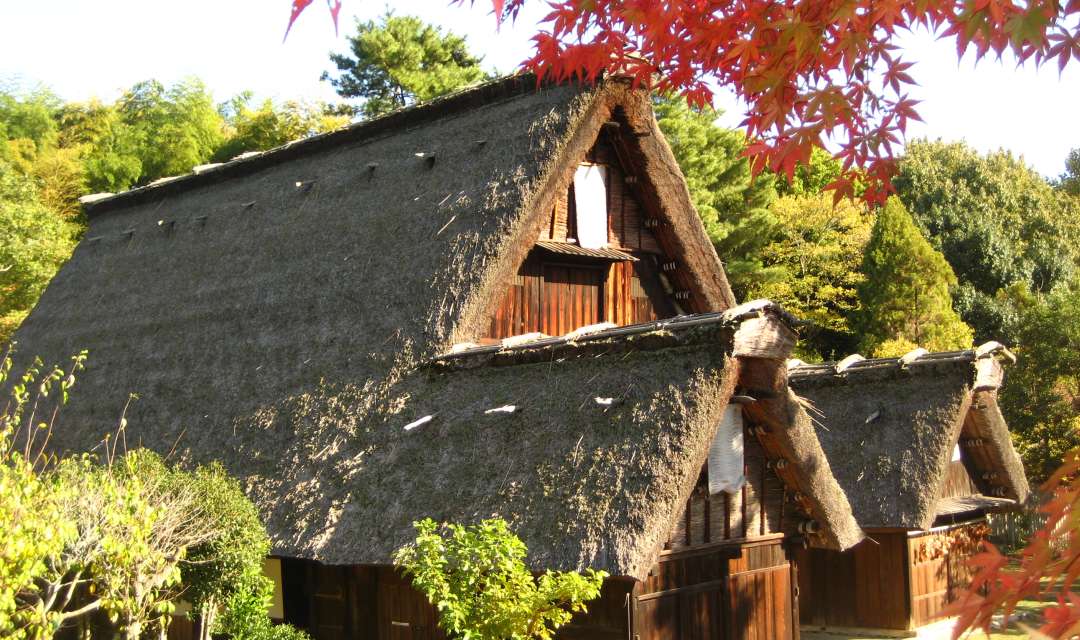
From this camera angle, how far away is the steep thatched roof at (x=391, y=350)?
340 inches

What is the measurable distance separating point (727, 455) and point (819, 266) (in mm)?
24978

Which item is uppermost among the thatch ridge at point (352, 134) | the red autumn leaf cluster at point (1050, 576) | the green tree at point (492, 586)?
the thatch ridge at point (352, 134)

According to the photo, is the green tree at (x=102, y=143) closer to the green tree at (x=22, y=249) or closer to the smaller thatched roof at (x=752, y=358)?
the green tree at (x=22, y=249)

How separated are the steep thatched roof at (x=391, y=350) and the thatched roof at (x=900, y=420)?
185 inches

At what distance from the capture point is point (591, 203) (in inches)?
488

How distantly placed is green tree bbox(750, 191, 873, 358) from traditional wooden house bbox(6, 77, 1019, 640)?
20098 mm

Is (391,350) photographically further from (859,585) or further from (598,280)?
(859,585)

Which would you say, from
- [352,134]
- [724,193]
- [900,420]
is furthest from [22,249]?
[724,193]

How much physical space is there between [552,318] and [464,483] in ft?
10.9

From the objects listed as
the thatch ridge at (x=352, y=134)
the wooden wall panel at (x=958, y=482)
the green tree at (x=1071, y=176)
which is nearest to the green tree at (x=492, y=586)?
the thatch ridge at (x=352, y=134)

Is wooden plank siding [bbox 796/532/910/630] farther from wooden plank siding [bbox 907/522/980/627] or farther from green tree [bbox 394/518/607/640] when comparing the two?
green tree [bbox 394/518/607/640]

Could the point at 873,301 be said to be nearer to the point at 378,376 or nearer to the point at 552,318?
the point at 552,318

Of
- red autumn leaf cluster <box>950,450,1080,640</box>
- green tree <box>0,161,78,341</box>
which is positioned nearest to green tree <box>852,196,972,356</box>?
green tree <box>0,161,78,341</box>

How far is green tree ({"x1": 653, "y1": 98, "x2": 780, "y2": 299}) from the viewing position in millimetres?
32188
